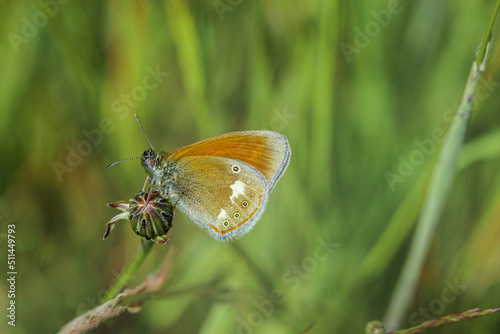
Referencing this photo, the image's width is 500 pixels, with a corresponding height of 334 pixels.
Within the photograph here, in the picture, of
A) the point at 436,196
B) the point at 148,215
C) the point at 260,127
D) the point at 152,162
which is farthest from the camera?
the point at 260,127

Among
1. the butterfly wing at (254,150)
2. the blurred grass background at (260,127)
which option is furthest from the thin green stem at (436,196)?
the butterfly wing at (254,150)

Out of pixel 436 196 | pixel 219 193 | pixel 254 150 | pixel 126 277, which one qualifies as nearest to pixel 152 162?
pixel 219 193

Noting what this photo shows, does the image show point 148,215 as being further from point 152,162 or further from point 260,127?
point 260,127

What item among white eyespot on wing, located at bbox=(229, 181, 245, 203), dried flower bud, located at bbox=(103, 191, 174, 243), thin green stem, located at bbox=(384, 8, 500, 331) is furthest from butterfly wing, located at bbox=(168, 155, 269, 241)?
thin green stem, located at bbox=(384, 8, 500, 331)

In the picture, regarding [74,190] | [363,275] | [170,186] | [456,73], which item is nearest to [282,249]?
[363,275]

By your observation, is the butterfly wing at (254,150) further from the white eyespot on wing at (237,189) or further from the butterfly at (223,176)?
the white eyespot on wing at (237,189)

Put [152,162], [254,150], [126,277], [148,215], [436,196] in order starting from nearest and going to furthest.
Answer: [126,277]
[148,215]
[436,196]
[152,162]
[254,150]

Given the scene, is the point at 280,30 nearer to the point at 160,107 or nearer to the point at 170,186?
the point at 160,107

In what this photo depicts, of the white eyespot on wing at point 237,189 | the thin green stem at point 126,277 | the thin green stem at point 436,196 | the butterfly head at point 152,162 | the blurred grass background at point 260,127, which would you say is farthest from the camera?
the blurred grass background at point 260,127
